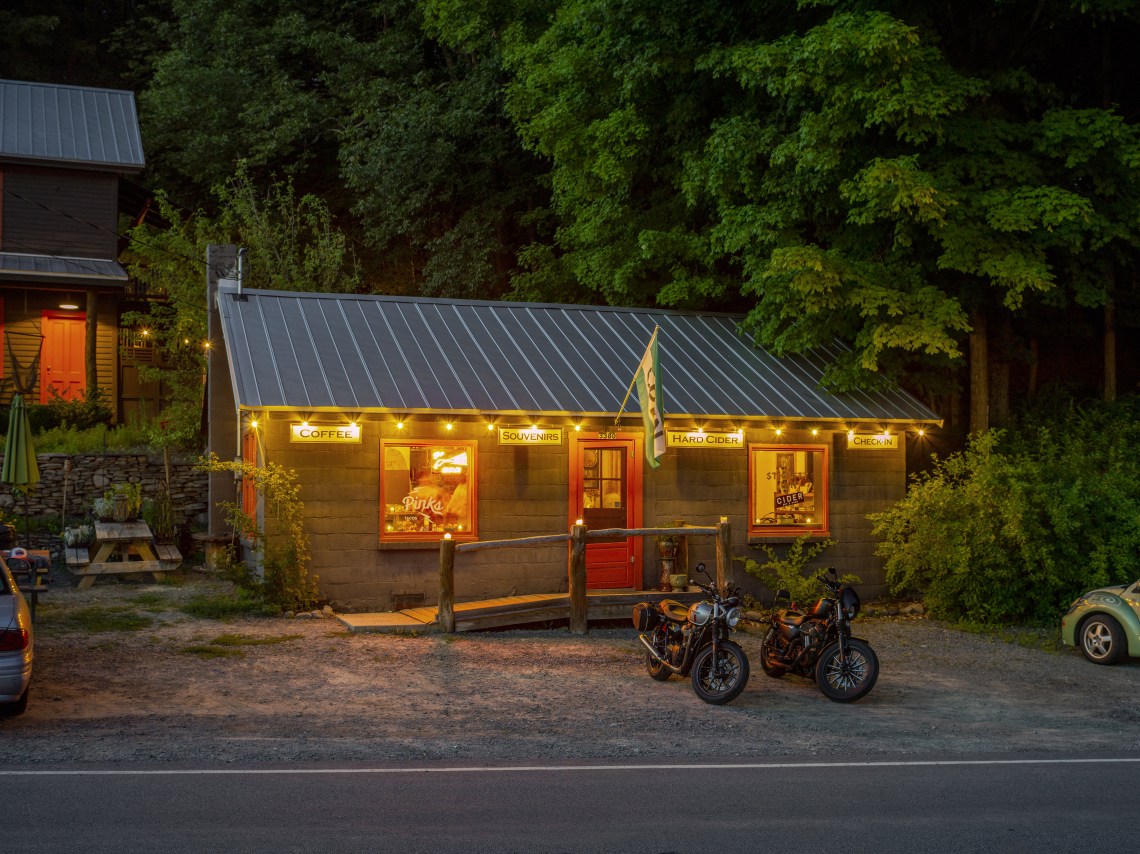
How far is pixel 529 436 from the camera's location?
15.6 metres

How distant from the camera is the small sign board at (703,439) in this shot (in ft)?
54.4

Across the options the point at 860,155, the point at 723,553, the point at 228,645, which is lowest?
the point at 228,645

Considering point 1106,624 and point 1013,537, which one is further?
point 1013,537

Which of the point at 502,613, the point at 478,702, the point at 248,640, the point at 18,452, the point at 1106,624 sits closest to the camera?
the point at 478,702

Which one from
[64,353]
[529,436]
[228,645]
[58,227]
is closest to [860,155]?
[529,436]

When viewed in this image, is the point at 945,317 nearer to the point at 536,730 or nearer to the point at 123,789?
the point at 536,730

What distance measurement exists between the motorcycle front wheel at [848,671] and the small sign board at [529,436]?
5.95 m

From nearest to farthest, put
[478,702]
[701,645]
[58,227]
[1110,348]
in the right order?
[478,702] → [701,645] → [1110,348] → [58,227]

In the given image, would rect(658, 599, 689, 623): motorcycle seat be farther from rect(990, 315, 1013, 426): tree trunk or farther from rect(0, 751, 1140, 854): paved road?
rect(990, 315, 1013, 426): tree trunk

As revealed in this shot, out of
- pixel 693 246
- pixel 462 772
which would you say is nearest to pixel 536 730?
pixel 462 772

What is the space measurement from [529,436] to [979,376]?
876 centimetres

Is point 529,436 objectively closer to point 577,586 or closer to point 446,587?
point 577,586

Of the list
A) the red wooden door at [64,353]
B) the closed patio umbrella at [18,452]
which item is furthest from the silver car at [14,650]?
the red wooden door at [64,353]

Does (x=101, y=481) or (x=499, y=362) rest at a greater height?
(x=499, y=362)
